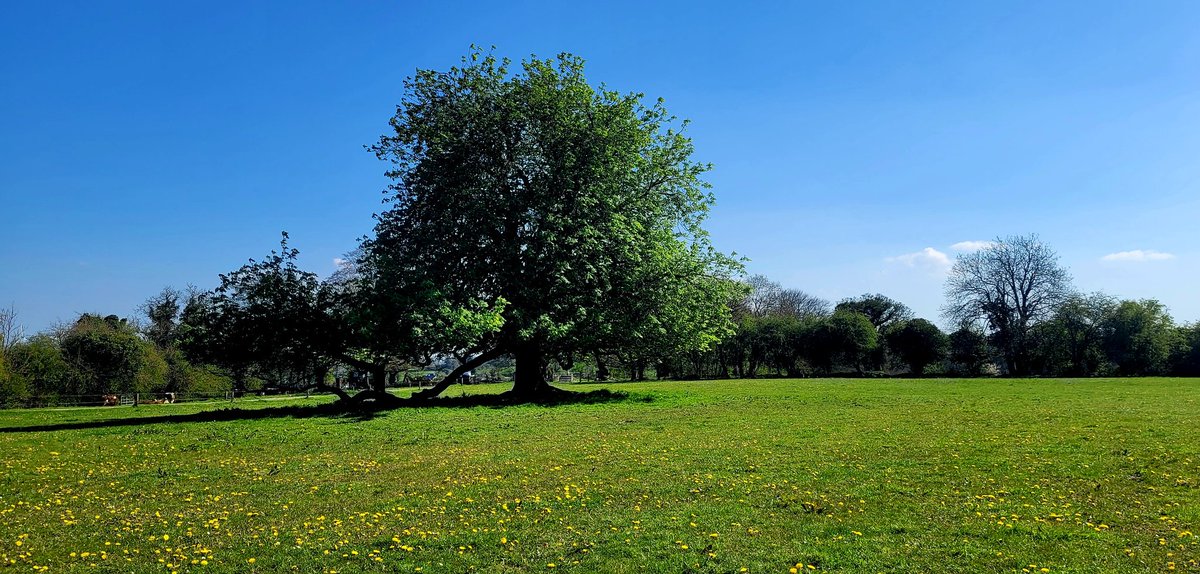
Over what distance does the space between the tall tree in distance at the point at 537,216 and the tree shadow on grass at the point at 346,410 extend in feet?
7.44

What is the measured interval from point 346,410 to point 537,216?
12.2 meters

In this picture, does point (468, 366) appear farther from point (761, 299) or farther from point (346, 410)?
point (761, 299)

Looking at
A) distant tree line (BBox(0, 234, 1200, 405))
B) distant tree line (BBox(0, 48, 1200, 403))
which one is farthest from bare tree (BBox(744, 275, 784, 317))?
distant tree line (BBox(0, 48, 1200, 403))

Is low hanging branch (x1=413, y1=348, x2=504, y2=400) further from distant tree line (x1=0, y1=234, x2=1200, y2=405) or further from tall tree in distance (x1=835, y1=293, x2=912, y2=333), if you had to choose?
tall tree in distance (x1=835, y1=293, x2=912, y2=333)

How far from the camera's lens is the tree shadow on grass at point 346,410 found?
24.6m

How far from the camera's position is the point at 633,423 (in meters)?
21.8

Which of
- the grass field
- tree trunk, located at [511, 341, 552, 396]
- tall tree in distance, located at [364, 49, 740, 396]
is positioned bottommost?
the grass field

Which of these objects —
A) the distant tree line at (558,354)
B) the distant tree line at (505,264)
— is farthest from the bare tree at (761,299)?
the distant tree line at (505,264)

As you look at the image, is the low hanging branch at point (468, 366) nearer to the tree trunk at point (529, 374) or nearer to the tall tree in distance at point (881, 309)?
the tree trunk at point (529, 374)

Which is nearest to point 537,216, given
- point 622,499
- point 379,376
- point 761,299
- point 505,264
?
point 505,264

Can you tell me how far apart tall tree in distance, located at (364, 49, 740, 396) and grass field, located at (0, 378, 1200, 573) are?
1040 cm

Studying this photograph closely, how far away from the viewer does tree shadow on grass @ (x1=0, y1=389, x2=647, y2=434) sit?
24594 mm

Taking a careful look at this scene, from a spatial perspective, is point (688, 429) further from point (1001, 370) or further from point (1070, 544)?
point (1001, 370)

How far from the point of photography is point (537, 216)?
97.6ft
